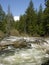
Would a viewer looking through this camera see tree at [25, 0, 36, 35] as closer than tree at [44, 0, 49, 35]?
No

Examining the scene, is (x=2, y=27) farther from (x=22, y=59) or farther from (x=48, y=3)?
(x=22, y=59)

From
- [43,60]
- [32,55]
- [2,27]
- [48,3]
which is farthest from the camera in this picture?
[2,27]

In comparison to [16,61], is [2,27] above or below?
above

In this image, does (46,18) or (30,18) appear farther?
(30,18)

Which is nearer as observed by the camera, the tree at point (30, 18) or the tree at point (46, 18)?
the tree at point (46, 18)

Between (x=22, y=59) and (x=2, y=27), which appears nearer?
(x=22, y=59)

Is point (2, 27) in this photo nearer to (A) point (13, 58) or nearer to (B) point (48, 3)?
(B) point (48, 3)

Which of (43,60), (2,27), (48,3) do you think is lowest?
(43,60)

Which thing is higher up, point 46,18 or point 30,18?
point 30,18

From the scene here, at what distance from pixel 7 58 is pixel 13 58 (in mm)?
542

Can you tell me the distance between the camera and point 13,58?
16188 millimetres

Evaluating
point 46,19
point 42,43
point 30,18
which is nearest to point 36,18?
point 30,18

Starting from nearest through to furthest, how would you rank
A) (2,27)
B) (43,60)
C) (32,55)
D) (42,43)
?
(43,60) → (32,55) → (42,43) → (2,27)

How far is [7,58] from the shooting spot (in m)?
16.3
